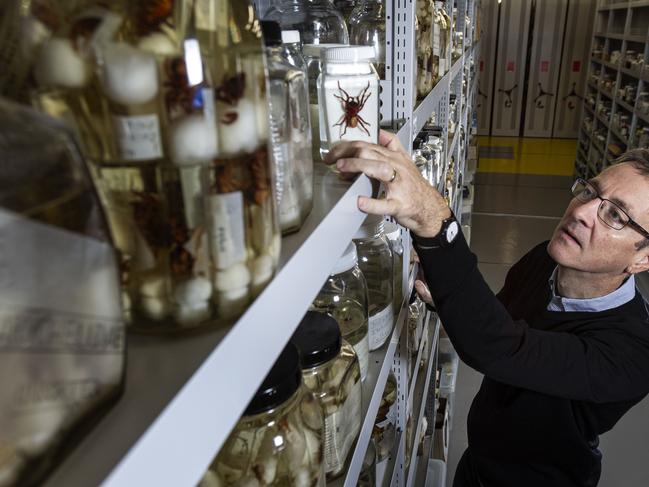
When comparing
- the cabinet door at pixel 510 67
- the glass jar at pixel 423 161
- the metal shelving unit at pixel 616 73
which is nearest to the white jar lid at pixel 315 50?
the glass jar at pixel 423 161

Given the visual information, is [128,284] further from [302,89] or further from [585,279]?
[585,279]

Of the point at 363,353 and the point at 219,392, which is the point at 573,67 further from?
the point at 219,392

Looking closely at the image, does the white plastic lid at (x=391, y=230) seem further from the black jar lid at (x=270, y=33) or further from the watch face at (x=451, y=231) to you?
the black jar lid at (x=270, y=33)

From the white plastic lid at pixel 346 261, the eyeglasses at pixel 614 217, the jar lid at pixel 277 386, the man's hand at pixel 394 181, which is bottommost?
the eyeglasses at pixel 614 217

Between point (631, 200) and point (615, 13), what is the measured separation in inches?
257

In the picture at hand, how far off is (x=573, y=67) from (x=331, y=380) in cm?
1019

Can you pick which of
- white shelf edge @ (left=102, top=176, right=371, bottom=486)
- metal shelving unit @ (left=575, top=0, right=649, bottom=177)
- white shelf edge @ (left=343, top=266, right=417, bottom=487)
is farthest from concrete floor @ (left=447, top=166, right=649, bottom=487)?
white shelf edge @ (left=102, top=176, right=371, bottom=486)

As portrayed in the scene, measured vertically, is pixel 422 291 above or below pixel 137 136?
below

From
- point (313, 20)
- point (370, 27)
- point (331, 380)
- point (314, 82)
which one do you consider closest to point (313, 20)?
point (313, 20)

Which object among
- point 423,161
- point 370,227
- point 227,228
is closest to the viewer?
point 227,228

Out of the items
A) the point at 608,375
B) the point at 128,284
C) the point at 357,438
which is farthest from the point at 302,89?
the point at 608,375

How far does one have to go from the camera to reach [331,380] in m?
0.78

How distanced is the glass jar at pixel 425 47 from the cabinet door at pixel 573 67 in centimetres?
875

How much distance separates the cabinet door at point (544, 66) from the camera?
9125mm
